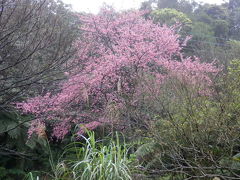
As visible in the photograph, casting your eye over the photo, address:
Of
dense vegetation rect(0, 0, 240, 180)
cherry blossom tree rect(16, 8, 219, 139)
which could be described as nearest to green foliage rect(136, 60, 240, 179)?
dense vegetation rect(0, 0, 240, 180)

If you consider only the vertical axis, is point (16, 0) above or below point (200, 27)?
below

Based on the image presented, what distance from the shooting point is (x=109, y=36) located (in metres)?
8.22

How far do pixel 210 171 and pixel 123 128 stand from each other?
8.58 feet

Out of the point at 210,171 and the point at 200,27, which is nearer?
the point at 210,171

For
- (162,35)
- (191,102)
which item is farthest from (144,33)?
(191,102)

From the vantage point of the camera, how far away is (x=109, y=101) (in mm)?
6094

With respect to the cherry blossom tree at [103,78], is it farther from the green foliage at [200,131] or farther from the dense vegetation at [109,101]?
the green foliage at [200,131]

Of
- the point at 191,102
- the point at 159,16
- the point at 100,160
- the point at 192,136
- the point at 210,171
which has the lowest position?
the point at 210,171

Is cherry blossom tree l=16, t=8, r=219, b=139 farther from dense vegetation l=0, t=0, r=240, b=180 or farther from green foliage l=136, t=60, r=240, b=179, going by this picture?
green foliage l=136, t=60, r=240, b=179

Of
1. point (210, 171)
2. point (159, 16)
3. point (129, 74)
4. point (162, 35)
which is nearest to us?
point (210, 171)

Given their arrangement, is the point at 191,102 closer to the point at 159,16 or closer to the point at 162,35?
the point at 162,35

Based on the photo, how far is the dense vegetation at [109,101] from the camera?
3592 mm

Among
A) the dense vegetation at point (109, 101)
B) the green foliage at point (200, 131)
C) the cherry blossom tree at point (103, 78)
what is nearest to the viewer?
the green foliage at point (200, 131)

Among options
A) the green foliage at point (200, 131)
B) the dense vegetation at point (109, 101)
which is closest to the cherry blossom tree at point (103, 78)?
the dense vegetation at point (109, 101)
